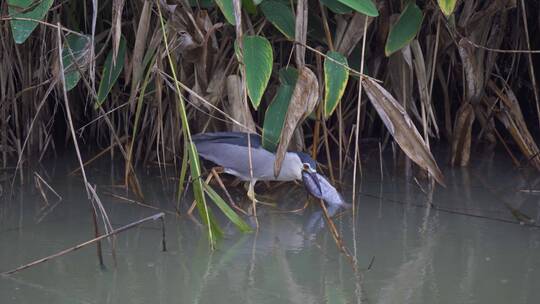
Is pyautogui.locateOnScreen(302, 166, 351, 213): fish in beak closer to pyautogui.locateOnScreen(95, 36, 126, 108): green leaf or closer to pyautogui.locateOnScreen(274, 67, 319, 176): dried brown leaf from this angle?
pyautogui.locateOnScreen(274, 67, 319, 176): dried brown leaf

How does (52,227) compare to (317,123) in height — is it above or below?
below

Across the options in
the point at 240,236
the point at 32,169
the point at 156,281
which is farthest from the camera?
the point at 32,169

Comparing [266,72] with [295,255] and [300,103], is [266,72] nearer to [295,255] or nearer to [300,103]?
[300,103]

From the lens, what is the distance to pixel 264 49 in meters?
3.07

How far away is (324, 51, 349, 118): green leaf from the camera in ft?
10.0

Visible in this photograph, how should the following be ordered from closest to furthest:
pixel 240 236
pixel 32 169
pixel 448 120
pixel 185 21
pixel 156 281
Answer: pixel 156 281, pixel 240 236, pixel 185 21, pixel 32 169, pixel 448 120

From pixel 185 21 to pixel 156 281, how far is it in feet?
3.59

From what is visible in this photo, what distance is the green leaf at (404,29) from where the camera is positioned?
3320 mm

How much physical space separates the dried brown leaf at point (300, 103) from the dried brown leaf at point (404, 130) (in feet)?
0.56

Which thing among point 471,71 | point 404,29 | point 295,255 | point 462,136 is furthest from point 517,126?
point 295,255

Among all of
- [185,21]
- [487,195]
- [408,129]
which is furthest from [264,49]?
[487,195]

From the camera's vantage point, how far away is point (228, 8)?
9.89 feet

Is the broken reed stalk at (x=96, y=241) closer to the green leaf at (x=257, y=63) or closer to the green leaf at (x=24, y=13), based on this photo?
the green leaf at (x=257, y=63)

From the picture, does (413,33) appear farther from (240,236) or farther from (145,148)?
(145,148)
